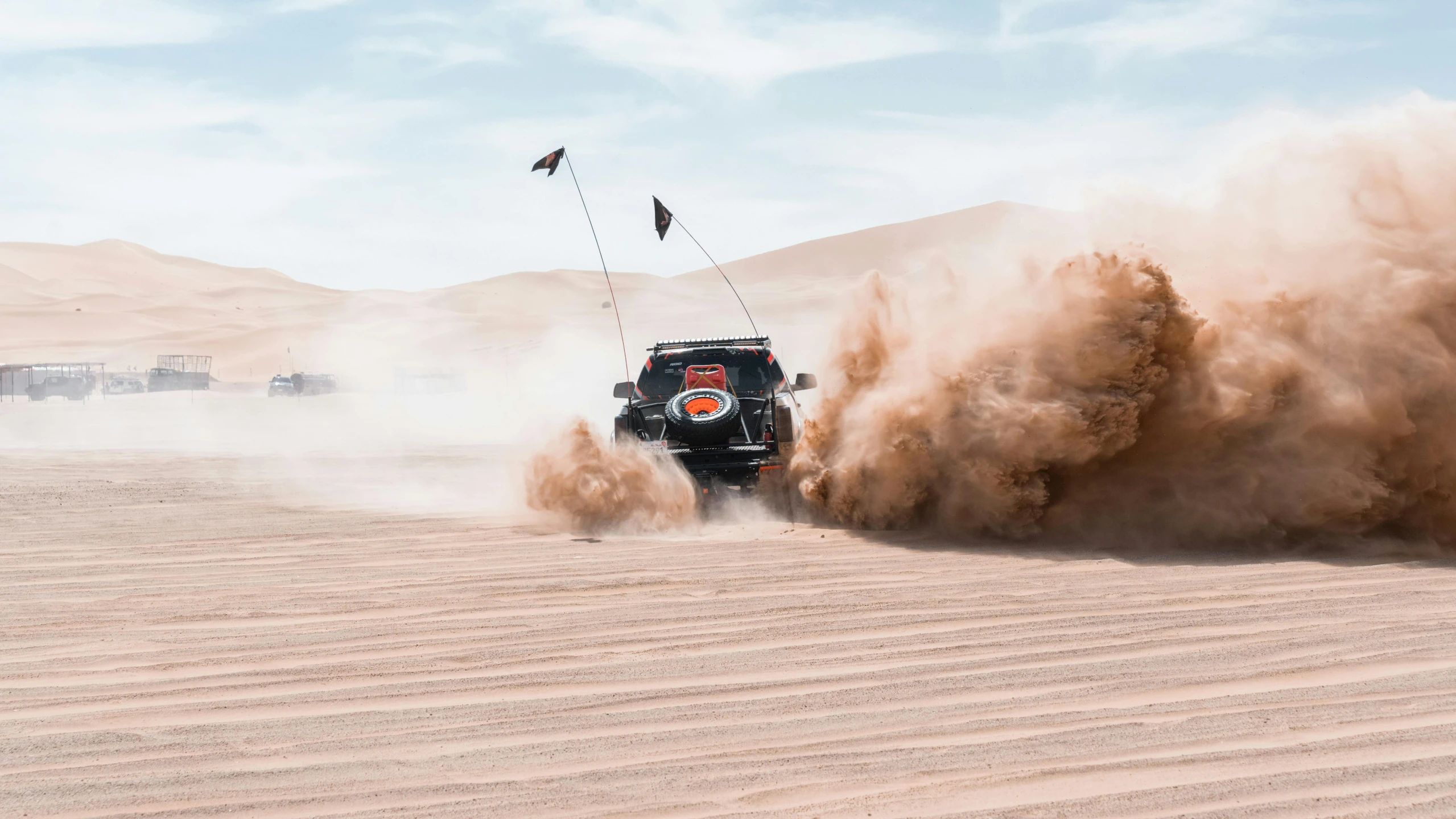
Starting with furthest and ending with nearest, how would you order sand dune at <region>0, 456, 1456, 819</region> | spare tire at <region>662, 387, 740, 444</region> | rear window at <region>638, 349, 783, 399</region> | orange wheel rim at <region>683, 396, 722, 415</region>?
rear window at <region>638, 349, 783, 399</region>
orange wheel rim at <region>683, 396, 722, 415</region>
spare tire at <region>662, 387, 740, 444</region>
sand dune at <region>0, 456, 1456, 819</region>

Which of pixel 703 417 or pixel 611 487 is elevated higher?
pixel 703 417

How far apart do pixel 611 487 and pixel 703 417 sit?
1.03 m

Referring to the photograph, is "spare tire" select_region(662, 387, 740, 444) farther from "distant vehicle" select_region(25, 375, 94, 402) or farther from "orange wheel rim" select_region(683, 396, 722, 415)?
"distant vehicle" select_region(25, 375, 94, 402)

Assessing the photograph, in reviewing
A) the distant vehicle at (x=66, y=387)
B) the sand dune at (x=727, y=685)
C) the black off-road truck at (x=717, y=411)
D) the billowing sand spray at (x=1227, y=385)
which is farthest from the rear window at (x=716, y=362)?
the distant vehicle at (x=66, y=387)

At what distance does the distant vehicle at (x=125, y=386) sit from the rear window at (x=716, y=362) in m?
45.6

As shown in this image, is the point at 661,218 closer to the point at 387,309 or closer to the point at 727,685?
the point at 727,685

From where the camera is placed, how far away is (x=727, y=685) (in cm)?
498

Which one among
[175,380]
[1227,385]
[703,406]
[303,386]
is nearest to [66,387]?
[175,380]

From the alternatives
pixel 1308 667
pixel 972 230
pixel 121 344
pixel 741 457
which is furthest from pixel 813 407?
pixel 972 230

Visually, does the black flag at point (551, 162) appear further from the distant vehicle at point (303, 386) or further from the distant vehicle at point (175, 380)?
the distant vehicle at point (175, 380)

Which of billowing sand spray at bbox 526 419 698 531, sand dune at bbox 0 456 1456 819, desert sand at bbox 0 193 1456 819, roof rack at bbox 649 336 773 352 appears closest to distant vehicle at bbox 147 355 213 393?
desert sand at bbox 0 193 1456 819

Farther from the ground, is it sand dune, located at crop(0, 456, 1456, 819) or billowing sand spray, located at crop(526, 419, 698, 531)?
billowing sand spray, located at crop(526, 419, 698, 531)

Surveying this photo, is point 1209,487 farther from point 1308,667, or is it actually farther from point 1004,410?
point 1308,667

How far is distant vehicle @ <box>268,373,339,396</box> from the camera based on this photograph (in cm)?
4609
